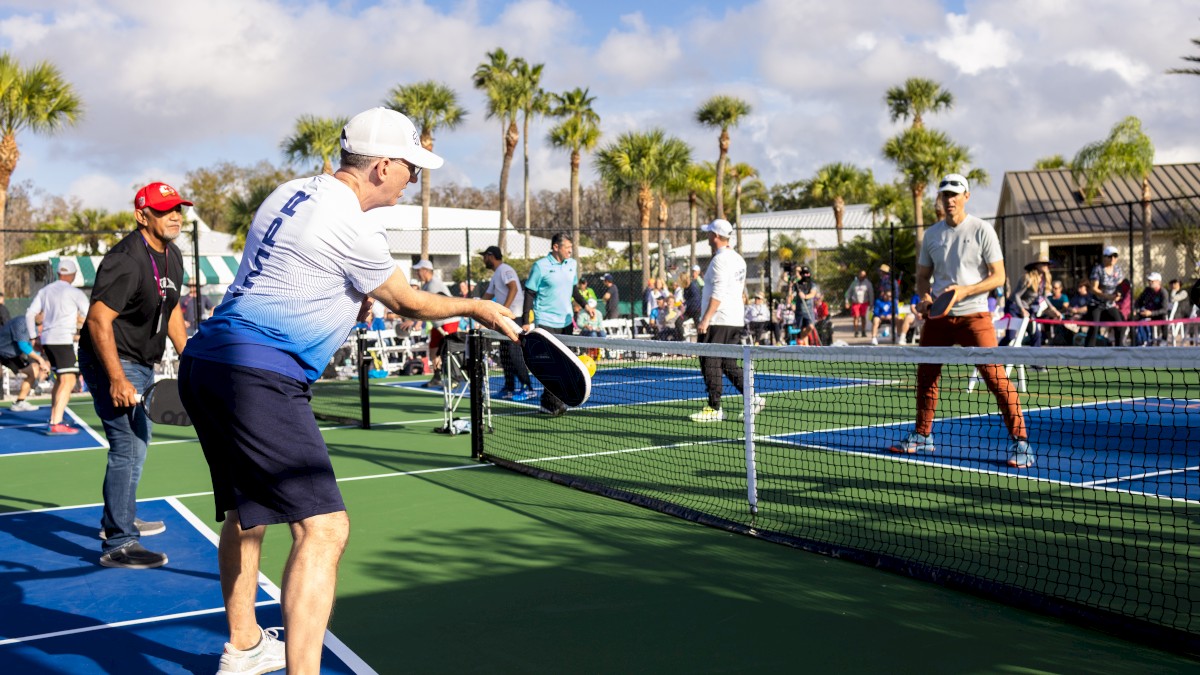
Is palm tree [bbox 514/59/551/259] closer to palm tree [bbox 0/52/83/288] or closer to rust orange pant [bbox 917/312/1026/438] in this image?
palm tree [bbox 0/52/83/288]

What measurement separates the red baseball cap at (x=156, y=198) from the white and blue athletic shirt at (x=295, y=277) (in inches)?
92.7

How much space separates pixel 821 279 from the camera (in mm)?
43469

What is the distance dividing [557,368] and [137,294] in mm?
2616

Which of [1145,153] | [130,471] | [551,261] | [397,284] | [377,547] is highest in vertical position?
[1145,153]

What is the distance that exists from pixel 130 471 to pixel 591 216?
3319 inches

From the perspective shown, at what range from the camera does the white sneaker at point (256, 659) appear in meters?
3.78

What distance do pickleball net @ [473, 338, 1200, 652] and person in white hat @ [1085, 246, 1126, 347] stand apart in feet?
24.3

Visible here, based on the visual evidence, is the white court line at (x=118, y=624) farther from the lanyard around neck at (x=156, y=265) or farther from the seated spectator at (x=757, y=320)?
the seated spectator at (x=757, y=320)

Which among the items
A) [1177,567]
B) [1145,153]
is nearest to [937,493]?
[1177,567]

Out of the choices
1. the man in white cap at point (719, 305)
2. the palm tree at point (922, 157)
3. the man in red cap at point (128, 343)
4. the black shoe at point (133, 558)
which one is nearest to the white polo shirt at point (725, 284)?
the man in white cap at point (719, 305)

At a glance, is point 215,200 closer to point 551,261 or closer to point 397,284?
point 551,261

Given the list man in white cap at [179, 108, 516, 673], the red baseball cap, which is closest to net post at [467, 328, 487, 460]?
the red baseball cap

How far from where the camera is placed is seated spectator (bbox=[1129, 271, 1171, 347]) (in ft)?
59.9

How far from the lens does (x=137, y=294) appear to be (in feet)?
18.0
